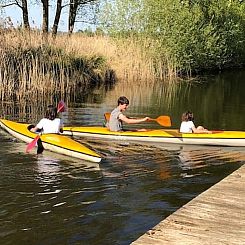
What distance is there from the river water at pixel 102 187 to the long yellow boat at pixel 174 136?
0.16 m

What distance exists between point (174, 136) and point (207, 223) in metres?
5.47

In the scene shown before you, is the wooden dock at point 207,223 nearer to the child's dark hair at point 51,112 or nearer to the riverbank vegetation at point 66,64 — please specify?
the child's dark hair at point 51,112

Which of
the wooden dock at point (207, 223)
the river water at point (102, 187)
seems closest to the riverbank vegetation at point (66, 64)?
the river water at point (102, 187)

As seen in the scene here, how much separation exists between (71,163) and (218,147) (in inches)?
126

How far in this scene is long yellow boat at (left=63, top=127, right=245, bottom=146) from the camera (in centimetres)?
1001

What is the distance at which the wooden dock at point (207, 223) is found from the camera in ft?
14.7

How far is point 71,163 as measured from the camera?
855 centimetres

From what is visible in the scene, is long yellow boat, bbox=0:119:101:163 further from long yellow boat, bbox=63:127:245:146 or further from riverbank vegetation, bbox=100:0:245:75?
riverbank vegetation, bbox=100:0:245:75

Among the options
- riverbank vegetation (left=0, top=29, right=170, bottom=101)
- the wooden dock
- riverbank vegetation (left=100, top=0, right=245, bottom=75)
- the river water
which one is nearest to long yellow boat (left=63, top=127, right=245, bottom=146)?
the river water

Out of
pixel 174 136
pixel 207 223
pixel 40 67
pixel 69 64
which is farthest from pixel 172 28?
pixel 207 223

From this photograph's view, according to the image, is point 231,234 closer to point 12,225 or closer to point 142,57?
point 12,225

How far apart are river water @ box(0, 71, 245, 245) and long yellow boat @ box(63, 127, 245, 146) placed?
158 mm

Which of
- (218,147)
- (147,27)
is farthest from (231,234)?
(147,27)

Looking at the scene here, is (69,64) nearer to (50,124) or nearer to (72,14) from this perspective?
(50,124)
